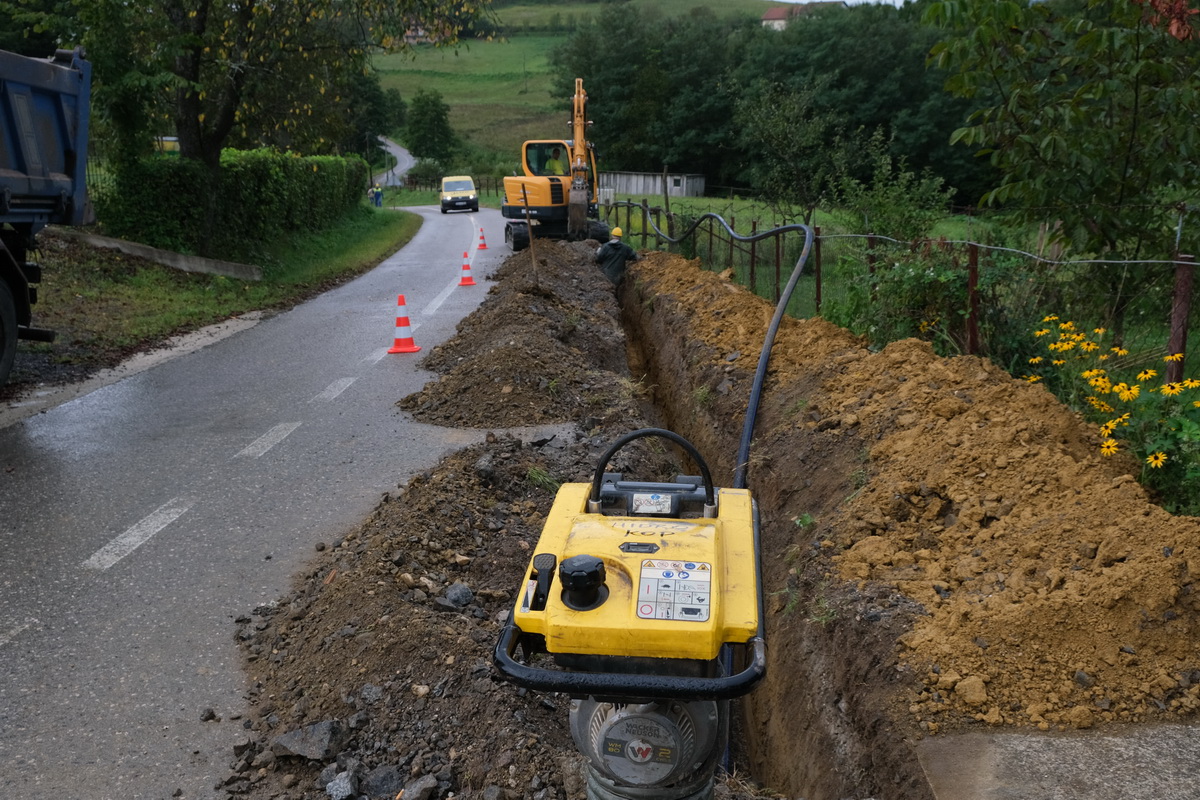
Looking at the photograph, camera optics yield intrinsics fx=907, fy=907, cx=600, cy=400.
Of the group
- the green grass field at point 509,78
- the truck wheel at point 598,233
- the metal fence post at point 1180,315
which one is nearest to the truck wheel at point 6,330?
the metal fence post at point 1180,315

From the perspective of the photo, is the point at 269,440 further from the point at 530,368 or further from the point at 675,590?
the point at 675,590

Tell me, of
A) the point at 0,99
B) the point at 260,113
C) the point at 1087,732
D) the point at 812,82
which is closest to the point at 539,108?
the point at 812,82

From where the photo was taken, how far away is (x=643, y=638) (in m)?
2.40

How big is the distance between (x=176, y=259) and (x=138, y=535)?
13248 millimetres

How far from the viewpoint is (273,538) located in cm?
564

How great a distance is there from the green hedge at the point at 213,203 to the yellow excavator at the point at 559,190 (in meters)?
5.73

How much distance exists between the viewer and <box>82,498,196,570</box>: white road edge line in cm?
529

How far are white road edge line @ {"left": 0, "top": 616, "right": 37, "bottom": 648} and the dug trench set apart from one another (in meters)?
1.10

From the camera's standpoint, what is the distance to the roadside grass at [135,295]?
11578mm

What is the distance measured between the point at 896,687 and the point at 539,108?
11404cm

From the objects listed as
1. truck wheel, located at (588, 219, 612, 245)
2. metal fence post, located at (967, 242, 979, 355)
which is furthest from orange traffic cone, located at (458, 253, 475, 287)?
metal fence post, located at (967, 242, 979, 355)

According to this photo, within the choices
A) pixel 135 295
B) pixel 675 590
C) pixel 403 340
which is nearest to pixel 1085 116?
pixel 675 590

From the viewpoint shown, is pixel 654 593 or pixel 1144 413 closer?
pixel 654 593

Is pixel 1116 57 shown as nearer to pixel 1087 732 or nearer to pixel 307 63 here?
pixel 1087 732
